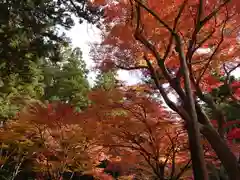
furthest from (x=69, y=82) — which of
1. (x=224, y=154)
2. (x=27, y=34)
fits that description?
(x=224, y=154)

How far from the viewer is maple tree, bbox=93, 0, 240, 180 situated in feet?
16.2

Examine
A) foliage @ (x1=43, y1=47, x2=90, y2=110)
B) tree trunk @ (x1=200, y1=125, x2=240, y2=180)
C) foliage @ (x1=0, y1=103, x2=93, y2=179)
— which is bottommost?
tree trunk @ (x1=200, y1=125, x2=240, y2=180)

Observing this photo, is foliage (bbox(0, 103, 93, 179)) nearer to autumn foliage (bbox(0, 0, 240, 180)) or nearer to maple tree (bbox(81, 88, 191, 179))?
autumn foliage (bbox(0, 0, 240, 180))

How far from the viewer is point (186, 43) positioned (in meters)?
6.24

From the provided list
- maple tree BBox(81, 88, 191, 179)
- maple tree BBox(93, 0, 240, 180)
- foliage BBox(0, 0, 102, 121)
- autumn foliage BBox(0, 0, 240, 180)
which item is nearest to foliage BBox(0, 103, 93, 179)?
autumn foliage BBox(0, 0, 240, 180)

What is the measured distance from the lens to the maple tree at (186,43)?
4945 millimetres

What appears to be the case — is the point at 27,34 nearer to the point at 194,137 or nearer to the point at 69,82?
the point at 194,137

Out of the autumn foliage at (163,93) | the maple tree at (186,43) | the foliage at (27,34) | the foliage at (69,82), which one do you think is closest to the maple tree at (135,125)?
the autumn foliage at (163,93)

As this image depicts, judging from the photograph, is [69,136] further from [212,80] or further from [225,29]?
[225,29]

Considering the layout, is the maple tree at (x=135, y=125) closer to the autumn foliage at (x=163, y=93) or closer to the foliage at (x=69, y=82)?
the autumn foliage at (x=163, y=93)

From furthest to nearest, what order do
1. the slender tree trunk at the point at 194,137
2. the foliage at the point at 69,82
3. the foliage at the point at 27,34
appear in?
the foliage at the point at 69,82 → the foliage at the point at 27,34 → the slender tree trunk at the point at 194,137

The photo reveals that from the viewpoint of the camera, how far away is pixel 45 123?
8805mm

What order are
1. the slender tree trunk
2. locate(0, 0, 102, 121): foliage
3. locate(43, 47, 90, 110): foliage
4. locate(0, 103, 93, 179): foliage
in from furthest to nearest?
1. locate(43, 47, 90, 110): foliage
2. locate(0, 103, 93, 179): foliage
3. locate(0, 0, 102, 121): foliage
4. the slender tree trunk

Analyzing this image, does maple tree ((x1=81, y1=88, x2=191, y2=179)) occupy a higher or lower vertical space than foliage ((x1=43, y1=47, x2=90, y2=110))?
lower
